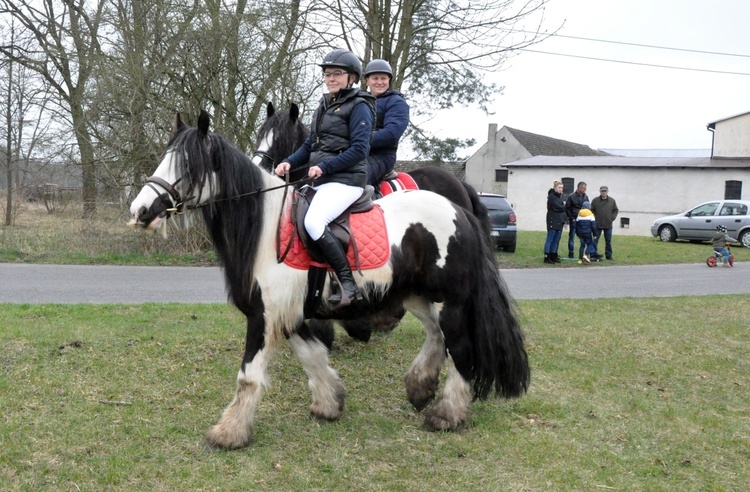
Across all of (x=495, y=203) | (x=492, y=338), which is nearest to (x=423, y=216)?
(x=492, y=338)

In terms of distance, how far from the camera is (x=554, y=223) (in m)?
17.3

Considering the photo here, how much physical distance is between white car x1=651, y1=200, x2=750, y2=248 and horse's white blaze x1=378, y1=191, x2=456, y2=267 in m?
23.2

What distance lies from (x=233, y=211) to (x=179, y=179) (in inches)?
Answer: 17.9

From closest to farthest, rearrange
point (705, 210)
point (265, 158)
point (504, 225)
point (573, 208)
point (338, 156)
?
point (338, 156) < point (265, 158) < point (573, 208) < point (504, 225) < point (705, 210)

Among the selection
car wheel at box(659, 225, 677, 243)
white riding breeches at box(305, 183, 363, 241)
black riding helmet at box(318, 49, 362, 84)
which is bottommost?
car wheel at box(659, 225, 677, 243)

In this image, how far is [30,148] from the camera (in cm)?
1822

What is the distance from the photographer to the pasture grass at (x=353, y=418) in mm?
4242

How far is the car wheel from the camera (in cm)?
2611

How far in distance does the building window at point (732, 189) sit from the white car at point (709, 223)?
10.4m

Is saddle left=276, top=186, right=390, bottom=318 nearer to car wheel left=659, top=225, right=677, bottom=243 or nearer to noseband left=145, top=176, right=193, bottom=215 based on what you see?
noseband left=145, top=176, right=193, bottom=215

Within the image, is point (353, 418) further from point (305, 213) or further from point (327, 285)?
point (305, 213)

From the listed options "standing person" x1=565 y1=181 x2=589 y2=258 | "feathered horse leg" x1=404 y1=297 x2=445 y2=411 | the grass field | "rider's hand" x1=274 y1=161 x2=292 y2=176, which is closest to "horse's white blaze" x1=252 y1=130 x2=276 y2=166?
"rider's hand" x1=274 y1=161 x2=292 y2=176

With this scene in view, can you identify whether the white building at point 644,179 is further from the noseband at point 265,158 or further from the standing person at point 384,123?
the noseband at point 265,158

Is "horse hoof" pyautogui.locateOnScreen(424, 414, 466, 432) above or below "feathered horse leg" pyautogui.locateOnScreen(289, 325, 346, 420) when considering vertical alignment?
below
